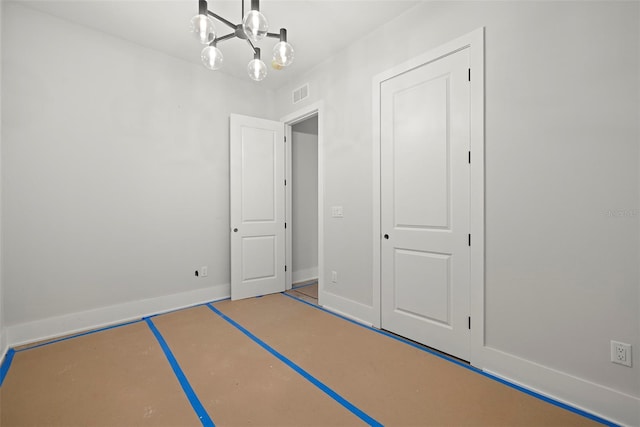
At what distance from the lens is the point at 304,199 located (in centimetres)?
479

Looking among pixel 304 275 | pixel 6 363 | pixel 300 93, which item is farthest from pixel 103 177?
pixel 304 275

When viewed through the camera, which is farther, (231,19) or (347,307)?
(347,307)

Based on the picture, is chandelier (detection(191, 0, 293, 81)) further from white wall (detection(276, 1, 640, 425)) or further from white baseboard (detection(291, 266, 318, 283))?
white baseboard (detection(291, 266, 318, 283))

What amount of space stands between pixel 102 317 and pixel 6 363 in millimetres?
758

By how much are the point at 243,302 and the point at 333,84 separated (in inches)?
111

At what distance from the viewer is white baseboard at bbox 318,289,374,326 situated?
9.81 ft

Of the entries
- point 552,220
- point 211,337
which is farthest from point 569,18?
point 211,337

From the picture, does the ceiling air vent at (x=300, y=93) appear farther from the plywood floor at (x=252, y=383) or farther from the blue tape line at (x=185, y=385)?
the blue tape line at (x=185, y=385)

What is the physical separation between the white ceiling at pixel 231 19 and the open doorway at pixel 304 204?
1530 millimetres

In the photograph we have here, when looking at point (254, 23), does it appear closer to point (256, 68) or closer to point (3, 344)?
point (256, 68)

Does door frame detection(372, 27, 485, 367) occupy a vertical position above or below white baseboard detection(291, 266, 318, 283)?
above

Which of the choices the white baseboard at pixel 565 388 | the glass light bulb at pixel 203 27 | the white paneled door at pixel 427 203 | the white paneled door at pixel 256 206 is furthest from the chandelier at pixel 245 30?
the white baseboard at pixel 565 388

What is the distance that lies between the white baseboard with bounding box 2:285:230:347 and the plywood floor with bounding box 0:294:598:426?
0.17m

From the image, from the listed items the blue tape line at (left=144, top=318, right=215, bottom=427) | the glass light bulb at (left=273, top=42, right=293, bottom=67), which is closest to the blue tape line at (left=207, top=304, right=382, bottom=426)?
the blue tape line at (left=144, top=318, right=215, bottom=427)
